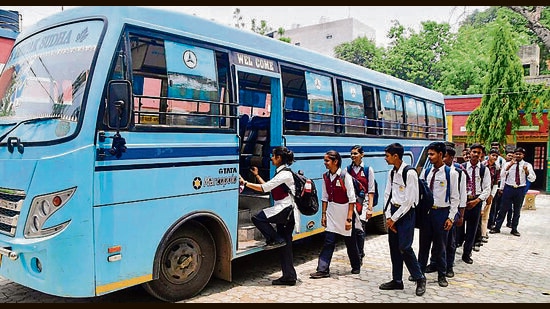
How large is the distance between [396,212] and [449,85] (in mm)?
24765

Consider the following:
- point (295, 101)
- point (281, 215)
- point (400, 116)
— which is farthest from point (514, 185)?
point (281, 215)

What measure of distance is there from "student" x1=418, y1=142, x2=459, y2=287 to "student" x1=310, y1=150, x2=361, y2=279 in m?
0.98

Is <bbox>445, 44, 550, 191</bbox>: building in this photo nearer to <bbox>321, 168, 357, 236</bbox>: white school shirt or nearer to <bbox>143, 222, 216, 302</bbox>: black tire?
<bbox>321, 168, 357, 236</bbox>: white school shirt

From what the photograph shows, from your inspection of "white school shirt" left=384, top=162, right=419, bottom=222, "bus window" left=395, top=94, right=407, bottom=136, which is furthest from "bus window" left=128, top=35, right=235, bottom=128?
"bus window" left=395, top=94, right=407, bottom=136

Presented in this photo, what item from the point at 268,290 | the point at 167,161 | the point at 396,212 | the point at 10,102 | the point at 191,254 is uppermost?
the point at 10,102

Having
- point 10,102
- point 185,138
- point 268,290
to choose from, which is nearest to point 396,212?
point 268,290

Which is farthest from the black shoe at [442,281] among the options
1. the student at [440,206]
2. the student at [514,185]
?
the student at [514,185]

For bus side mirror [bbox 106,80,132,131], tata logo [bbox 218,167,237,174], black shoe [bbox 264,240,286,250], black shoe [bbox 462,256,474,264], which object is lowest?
black shoe [bbox 462,256,474,264]

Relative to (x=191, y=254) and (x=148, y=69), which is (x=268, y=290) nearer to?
(x=191, y=254)

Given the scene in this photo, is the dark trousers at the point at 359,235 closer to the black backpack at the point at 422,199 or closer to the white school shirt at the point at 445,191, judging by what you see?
the black backpack at the point at 422,199

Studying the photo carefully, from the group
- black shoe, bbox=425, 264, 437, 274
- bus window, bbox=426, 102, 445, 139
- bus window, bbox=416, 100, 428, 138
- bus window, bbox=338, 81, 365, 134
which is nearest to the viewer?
black shoe, bbox=425, 264, 437, 274

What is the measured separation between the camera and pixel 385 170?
331 inches

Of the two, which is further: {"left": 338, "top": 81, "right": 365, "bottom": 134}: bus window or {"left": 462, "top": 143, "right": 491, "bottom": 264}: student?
{"left": 338, "top": 81, "right": 365, "bottom": 134}: bus window

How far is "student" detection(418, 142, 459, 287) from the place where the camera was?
540cm
